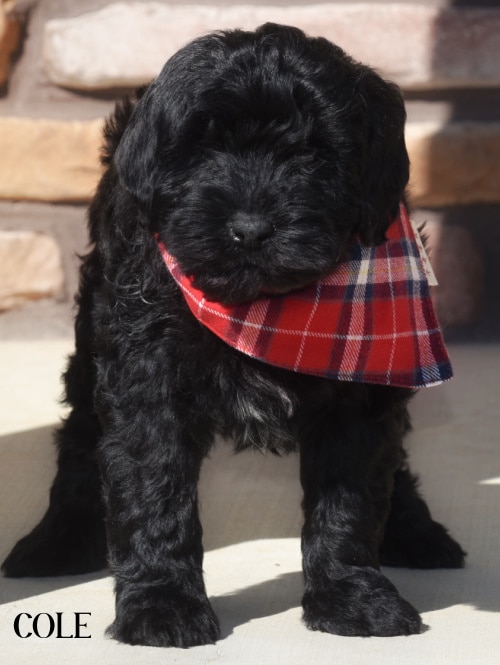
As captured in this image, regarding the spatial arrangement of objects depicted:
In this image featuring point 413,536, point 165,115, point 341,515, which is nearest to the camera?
point 165,115

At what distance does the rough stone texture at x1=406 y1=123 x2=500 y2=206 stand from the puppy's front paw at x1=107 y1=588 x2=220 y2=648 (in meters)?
2.94

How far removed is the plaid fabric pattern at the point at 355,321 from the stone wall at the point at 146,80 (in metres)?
2.49

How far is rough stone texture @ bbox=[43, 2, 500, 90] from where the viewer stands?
5.00 m

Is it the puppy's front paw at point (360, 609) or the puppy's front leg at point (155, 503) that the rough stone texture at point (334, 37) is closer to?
the puppy's front leg at point (155, 503)

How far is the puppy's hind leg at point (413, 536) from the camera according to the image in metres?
2.85

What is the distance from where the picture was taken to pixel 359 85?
239 centimetres

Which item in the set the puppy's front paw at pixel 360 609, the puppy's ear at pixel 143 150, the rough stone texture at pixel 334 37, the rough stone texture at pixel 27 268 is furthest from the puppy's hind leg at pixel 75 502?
the rough stone texture at pixel 334 37

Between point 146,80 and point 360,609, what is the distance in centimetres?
310

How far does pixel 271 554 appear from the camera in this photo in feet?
9.61

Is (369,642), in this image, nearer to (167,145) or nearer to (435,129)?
(167,145)

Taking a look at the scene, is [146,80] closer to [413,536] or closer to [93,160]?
[93,160]

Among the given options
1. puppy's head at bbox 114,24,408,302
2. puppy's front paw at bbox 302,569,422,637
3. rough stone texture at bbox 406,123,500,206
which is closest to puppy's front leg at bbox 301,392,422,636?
puppy's front paw at bbox 302,569,422,637

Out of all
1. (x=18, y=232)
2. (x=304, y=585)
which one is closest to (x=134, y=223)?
(x=304, y=585)

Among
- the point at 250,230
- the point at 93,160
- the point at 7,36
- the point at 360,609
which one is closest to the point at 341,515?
the point at 360,609
